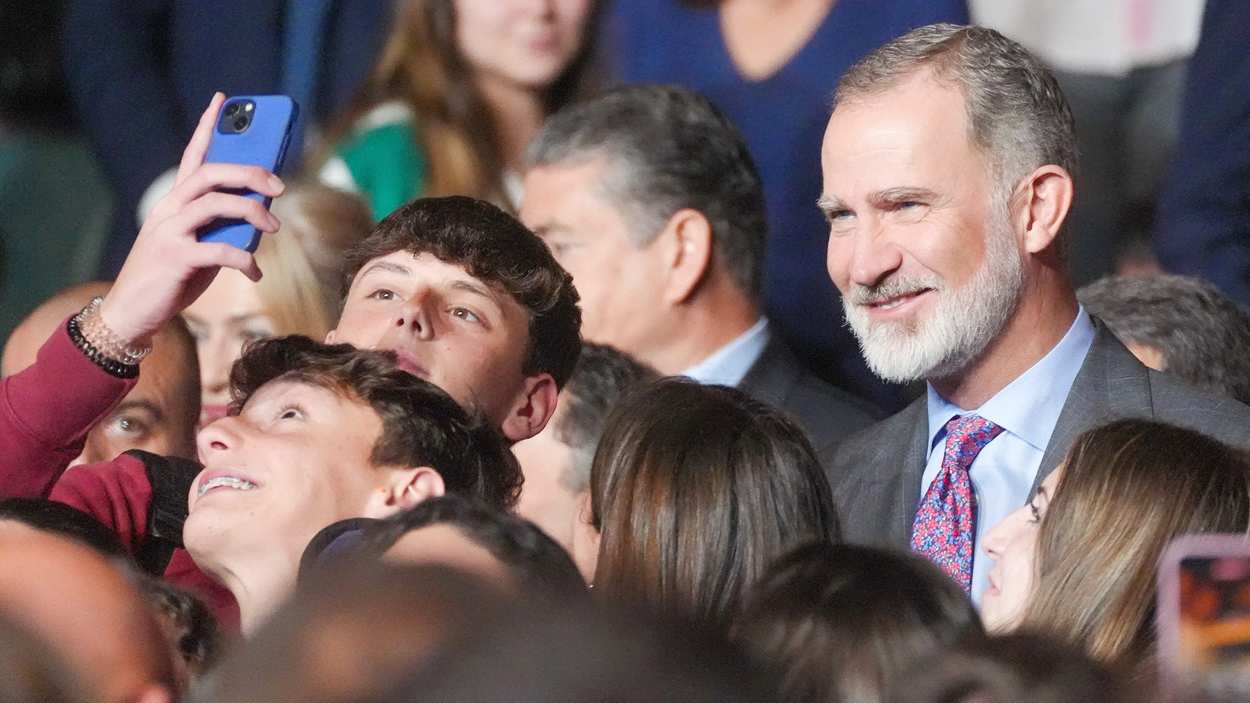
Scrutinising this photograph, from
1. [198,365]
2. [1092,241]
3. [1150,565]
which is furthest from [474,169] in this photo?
[1150,565]

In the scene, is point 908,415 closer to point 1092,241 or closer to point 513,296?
point 513,296

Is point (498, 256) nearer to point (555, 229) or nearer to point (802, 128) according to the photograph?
point (555, 229)

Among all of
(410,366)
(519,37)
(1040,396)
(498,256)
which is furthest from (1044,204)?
(519,37)

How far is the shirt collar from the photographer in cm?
274

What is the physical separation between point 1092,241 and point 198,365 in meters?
1.93

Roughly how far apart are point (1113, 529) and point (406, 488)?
0.80 m

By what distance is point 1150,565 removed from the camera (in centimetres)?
209

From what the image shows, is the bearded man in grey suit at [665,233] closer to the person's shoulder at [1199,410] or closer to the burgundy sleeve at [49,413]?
the person's shoulder at [1199,410]

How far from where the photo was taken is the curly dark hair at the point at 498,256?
108 inches

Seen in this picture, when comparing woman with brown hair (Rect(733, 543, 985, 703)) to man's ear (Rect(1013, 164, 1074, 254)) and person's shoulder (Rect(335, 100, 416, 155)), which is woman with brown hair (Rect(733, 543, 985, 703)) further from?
person's shoulder (Rect(335, 100, 416, 155))

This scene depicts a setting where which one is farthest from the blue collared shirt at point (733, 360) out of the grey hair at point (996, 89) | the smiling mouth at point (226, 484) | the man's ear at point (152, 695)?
the man's ear at point (152, 695)

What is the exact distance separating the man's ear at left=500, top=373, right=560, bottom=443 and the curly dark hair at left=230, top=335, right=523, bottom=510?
0.57ft

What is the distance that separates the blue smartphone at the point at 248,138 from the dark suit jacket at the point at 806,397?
113 centimetres

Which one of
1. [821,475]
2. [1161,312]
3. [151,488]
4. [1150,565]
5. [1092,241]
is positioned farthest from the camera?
[1092,241]
